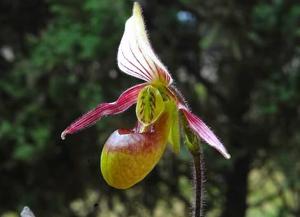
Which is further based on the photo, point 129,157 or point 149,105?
point 149,105

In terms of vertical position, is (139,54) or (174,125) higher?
(139,54)

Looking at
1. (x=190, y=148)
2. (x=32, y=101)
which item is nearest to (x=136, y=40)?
(x=190, y=148)

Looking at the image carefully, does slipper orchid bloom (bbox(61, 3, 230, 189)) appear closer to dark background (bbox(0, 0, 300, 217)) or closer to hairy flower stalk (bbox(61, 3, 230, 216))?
hairy flower stalk (bbox(61, 3, 230, 216))

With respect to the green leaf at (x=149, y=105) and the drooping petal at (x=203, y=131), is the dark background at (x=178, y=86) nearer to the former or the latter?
the green leaf at (x=149, y=105)

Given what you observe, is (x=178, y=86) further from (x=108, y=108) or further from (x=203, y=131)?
(x=203, y=131)

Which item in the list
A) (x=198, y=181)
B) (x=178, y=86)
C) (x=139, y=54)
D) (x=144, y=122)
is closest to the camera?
(x=198, y=181)

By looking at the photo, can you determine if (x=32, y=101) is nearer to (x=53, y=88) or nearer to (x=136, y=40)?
(x=53, y=88)

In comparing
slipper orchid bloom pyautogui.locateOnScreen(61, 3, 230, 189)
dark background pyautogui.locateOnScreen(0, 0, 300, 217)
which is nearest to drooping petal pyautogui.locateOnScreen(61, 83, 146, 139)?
slipper orchid bloom pyautogui.locateOnScreen(61, 3, 230, 189)

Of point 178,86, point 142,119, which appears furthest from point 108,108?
point 178,86
